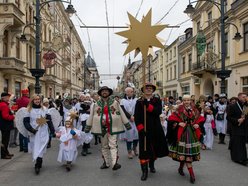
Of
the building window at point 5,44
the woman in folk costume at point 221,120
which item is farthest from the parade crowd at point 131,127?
the building window at point 5,44

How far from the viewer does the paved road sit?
562cm

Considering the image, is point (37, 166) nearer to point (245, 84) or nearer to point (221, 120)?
point (221, 120)

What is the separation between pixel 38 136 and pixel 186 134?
3.11 meters

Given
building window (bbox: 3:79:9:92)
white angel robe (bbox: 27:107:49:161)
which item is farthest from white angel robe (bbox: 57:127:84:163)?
building window (bbox: 3:79:9:92)

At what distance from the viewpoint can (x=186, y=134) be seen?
5746 mm

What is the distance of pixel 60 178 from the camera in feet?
19.7

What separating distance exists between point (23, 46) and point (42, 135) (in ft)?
68.4

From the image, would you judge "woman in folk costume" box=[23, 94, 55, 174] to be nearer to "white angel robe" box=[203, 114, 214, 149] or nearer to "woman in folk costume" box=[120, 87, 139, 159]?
"woman in folk costume" box=[120, 87, 139, 159]

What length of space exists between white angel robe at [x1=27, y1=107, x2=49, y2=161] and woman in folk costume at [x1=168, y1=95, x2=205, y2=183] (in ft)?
8.85

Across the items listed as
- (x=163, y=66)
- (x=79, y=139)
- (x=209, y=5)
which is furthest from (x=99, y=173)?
(x=163, y=66)

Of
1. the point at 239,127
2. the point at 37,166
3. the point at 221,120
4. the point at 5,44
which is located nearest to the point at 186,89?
the point at 5,44

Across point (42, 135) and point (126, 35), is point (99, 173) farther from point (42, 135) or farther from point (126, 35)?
point (126, 35)

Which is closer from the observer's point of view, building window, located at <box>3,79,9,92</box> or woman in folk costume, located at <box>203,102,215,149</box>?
woman in folk costume, located at <box>203,102,215,149</box>

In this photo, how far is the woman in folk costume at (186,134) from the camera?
5.68 metres
